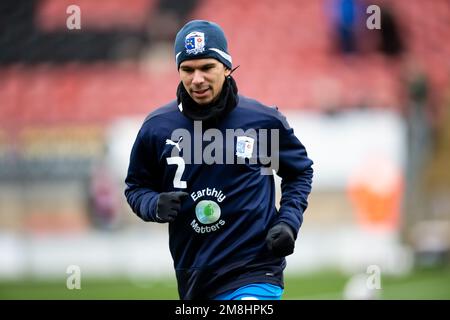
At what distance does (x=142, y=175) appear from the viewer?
5363 millimetres

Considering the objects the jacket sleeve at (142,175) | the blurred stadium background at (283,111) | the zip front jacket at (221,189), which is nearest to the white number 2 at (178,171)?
the zip front jacket at (221,189)

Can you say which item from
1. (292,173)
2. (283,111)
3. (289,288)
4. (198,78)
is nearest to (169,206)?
(198,78)

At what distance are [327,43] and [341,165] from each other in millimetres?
3649

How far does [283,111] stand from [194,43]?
31.9 feet

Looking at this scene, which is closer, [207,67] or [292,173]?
[207,67]

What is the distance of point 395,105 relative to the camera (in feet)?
47.8

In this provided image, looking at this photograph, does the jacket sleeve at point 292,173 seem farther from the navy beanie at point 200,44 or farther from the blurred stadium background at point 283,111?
the blurred stadium background at point 283,111

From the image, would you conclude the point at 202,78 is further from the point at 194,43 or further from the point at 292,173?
the point at 292,173

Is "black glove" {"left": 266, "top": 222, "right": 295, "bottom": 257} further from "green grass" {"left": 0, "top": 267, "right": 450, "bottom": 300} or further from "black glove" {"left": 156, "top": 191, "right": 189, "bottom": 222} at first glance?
"green grass" {"left": 0, "top": 267, "right": 450, "bottom": 300}

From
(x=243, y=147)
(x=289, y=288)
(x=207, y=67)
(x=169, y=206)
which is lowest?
(x=169, y=206)

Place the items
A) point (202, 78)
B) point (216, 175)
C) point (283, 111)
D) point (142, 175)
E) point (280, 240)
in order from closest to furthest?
1. point (280, 240)
2. point (202, 78)
3. point (216, 175)
4. point (142, 175)
5. point (283, 111)

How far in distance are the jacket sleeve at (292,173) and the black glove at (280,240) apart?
202 millimetres
